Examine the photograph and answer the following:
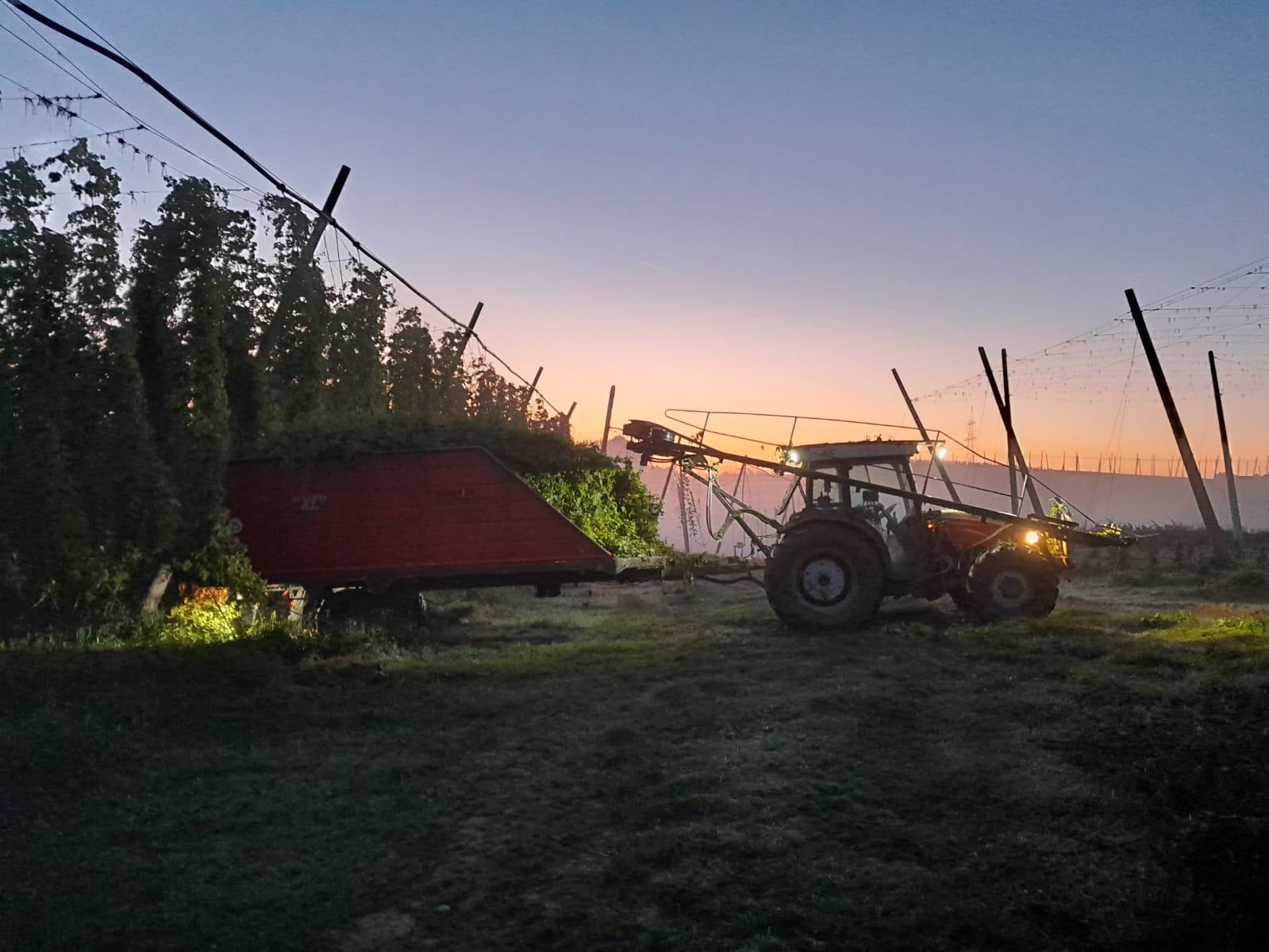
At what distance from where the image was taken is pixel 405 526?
10.5 meters

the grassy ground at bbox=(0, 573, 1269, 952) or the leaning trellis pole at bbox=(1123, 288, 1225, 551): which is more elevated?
the leaning trellis pole at bbox=(1123, 288, 1225, 551)

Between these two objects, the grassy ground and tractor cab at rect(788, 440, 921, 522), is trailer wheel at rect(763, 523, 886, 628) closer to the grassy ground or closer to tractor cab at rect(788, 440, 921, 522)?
tractor cab at rect(788, 440, 921, 522)

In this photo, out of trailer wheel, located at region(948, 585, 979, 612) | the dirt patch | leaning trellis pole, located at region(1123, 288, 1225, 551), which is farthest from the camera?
leaning trellis pole, located at region(1123, 288, 1225, 551)

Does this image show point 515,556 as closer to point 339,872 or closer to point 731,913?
point 339,872

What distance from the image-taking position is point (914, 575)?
11648mm

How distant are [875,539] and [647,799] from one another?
20.6 feet

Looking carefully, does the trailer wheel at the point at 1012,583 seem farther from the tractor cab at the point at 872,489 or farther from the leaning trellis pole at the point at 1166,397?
the leaning trellis pole at the point at 1166,397

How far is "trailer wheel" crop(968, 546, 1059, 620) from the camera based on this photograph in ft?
36.7

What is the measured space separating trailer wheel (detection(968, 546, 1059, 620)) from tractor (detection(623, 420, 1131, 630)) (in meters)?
0.01

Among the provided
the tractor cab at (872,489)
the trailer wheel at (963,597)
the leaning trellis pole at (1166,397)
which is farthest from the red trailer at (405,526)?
the leaning trellis pole at (1166,397)

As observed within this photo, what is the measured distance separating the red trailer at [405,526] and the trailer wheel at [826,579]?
6.09 ft

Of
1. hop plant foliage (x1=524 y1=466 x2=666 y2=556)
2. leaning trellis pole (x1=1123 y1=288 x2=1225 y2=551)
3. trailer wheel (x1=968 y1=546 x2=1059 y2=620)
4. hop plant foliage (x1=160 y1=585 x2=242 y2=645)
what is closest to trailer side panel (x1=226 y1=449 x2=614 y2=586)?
hop plant foliage (x1=524 y1=466 x2=666 y2=556)

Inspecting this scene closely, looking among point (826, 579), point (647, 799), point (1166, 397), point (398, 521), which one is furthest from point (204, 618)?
point (1166, 397)

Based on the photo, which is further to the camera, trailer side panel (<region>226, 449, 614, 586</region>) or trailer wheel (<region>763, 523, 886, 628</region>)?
trailer wheel (<region>763, 523, 886, 628</region>)
